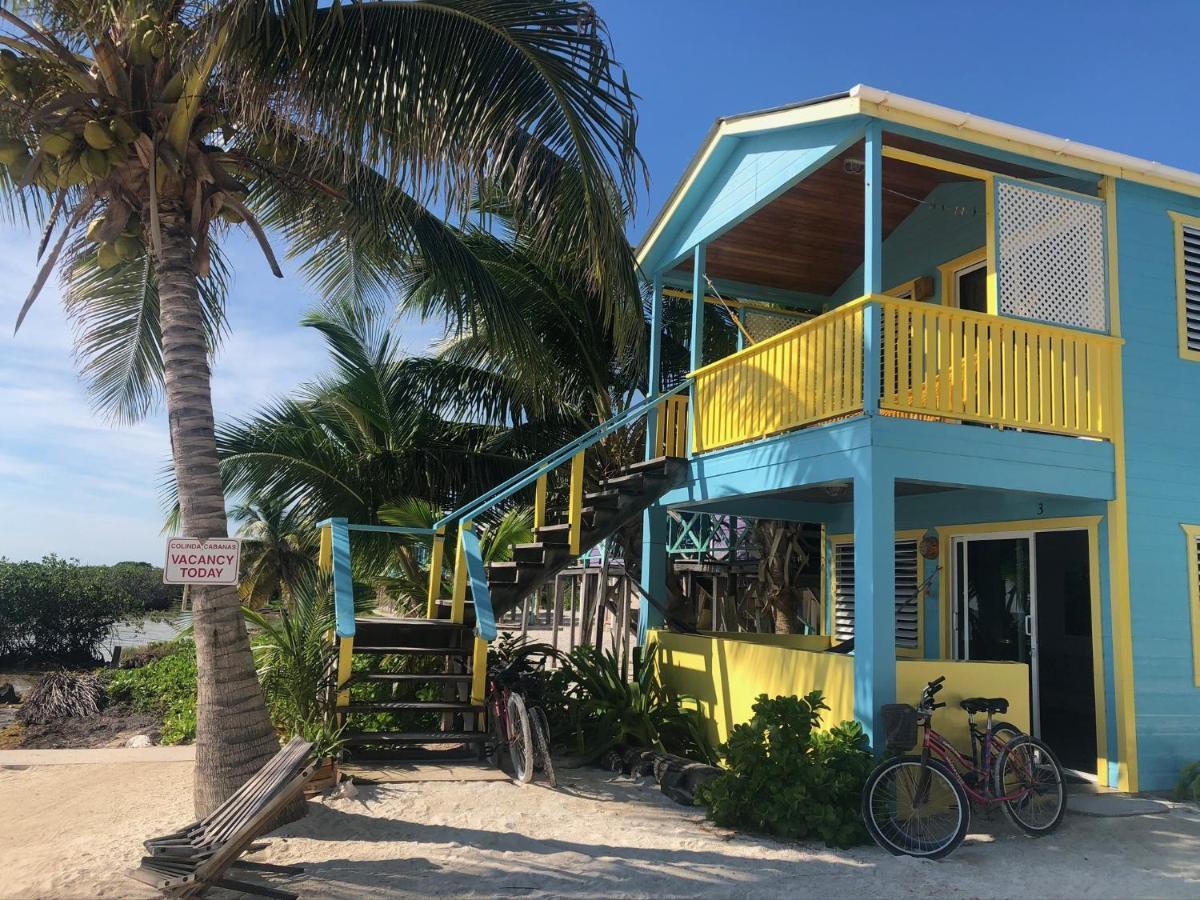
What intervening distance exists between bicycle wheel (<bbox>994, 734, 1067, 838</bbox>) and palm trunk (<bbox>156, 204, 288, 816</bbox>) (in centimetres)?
503

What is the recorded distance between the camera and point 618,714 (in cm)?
914

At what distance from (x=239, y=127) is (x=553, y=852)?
5432mm

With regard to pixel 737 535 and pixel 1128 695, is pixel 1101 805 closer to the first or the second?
pixel 1128 695

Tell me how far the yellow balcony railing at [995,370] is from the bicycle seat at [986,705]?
2.19m

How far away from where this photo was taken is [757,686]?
346 inches

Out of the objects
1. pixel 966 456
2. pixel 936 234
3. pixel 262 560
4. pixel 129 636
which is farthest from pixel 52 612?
pixel 966 456

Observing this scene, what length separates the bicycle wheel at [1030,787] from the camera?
6637 mm

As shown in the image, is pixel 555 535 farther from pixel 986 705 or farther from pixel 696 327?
pixel 986 705

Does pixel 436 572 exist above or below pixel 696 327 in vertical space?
below

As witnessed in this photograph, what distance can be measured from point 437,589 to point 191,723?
4.04 meters

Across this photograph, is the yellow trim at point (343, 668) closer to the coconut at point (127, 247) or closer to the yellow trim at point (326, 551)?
the yellow trim at point (326, 551)

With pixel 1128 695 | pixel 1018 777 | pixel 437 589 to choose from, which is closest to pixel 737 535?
pixel 437 589

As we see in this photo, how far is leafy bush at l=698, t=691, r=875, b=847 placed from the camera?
6438 mm

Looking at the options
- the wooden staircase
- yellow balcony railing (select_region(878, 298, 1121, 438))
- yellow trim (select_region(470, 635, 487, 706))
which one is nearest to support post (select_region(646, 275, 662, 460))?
the wooden staircase
